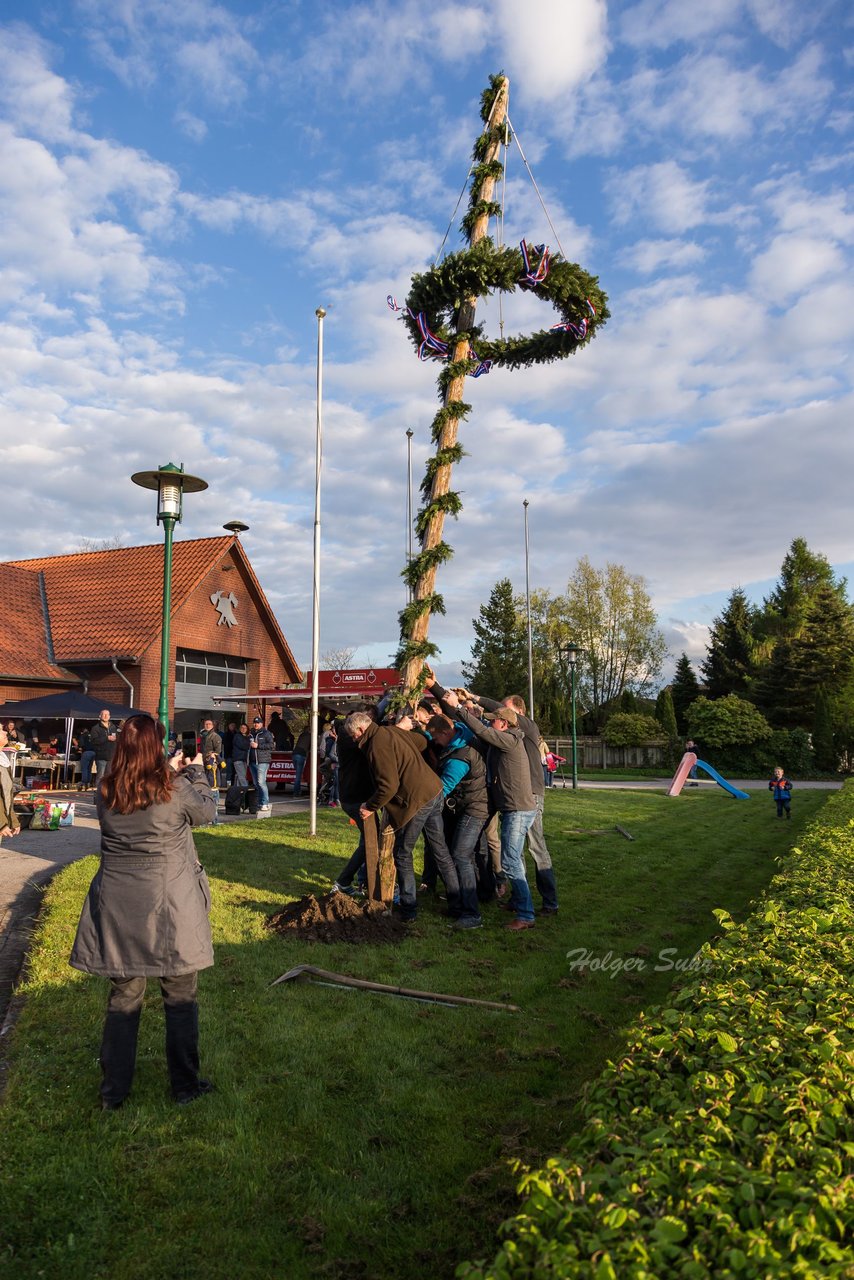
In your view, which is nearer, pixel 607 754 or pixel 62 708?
pixel 62 708

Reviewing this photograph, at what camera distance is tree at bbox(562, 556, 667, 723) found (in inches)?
2288

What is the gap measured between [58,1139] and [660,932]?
5407 millimetres

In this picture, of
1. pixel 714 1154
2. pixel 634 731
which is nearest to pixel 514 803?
pixel 714 1154

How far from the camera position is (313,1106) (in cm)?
407

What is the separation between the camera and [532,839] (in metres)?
8.07

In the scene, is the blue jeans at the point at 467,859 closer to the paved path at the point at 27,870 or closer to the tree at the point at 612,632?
the paved path at the point at 27,870

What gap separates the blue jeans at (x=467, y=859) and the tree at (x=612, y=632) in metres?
50.7

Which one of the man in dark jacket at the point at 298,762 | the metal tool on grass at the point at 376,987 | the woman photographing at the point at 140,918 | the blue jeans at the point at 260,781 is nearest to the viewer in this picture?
the woman photographing at the point at 140,918

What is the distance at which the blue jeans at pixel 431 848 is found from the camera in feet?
25.0

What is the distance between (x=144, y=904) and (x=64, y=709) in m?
18.6

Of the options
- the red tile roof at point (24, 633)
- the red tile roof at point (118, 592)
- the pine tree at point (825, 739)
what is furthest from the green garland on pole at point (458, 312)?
the pine tree at point (825, 739)

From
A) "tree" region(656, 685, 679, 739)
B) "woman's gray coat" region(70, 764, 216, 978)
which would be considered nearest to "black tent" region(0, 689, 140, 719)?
"woman's gray coat" region(70, 764, 216, 978)

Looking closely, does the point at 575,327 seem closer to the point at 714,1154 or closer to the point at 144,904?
the point at 144,904

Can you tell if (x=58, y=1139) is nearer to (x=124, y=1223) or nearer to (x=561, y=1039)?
(x=124, y=1223)
